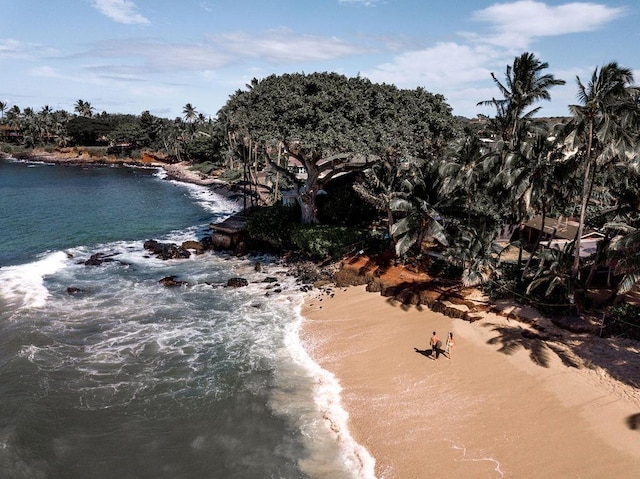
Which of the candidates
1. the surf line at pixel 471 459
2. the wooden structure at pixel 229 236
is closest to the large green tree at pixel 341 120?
the wooden structure at pixel 229 236

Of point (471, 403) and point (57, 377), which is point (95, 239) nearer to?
point (57, 377)

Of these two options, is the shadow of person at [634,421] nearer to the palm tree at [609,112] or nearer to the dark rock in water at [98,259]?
the palm tree at [609,112]

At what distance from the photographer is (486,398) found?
18.8 metres

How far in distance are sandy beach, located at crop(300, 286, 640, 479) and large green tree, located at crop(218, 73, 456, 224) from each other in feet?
49.6

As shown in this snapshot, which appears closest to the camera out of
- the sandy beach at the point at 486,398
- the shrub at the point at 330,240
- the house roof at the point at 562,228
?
the sandy beach at the point at 486,398

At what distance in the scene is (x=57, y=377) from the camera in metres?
21.7

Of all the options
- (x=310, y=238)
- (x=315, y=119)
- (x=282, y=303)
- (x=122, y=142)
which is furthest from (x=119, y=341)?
(x=122, y=142)

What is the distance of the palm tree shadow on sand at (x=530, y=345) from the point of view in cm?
2012

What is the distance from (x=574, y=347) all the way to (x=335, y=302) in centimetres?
1450

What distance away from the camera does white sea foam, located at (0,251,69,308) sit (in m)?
30.9

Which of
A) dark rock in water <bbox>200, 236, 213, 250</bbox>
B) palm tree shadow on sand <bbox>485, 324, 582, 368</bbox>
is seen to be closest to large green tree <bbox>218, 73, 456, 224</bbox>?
dark rock in water <bbox>200, 236, 213, 250</bbox>

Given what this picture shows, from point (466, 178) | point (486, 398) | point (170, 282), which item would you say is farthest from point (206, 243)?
point (486, 398)

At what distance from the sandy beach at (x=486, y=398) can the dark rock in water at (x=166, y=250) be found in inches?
825

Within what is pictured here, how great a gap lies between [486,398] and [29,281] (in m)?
→ 35.0
